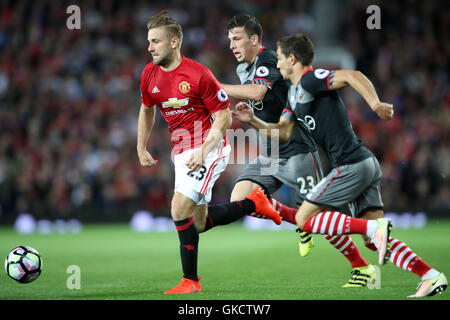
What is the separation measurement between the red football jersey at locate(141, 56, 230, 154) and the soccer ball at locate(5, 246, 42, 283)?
1698 mm

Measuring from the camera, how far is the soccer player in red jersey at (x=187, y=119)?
6.12 m

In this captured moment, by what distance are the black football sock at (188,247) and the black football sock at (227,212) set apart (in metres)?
0.56

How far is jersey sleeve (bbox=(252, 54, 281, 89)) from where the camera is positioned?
22.8 ft

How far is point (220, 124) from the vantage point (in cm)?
618

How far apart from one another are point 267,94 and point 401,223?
9282 millimetres

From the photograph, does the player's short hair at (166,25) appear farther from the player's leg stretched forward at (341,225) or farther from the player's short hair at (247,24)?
the player's leg stretched forward at (341,225)

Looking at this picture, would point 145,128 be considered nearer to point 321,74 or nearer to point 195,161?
point 195,161

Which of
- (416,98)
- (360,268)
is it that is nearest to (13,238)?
(360,268)

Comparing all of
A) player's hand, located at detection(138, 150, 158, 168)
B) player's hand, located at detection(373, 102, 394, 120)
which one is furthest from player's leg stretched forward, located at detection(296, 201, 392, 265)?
player's hand, located at detection(138, 150, 158, 168)

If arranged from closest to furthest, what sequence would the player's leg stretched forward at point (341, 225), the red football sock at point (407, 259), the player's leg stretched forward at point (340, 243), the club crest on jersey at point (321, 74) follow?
the player's leg stretched forward at point (341, 225)
the red football sock at point (407, 259)
the club crest on jersey at point (321, 74)
the player's leg stretched forward at point (340, 243)

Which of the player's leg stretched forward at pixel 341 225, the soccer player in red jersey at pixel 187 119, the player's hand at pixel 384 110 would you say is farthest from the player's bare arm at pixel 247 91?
the player's hand at pixel 384 110

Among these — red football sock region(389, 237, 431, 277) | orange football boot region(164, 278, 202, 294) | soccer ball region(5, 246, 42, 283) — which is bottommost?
orange football boot region(164, 278, 202, 294)

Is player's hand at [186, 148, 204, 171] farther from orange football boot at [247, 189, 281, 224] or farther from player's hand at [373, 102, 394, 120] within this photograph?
player's hand at [373, 102, 394, 120]

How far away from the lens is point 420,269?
5602 mm
